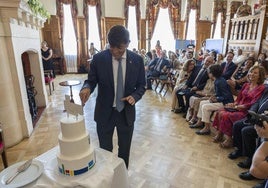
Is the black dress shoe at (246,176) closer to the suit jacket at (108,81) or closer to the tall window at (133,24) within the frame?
the suit jacket at (108,81)

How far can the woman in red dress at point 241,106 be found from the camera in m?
2.47

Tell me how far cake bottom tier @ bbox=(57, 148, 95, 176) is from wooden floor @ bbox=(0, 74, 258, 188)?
3.74ft

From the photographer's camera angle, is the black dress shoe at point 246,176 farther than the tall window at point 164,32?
No

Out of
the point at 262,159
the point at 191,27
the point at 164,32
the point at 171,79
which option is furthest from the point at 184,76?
the point at 191,27

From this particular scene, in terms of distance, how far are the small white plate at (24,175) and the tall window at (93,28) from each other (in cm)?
854

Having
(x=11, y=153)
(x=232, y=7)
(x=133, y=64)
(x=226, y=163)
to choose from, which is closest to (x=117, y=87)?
(x=133, y=64)

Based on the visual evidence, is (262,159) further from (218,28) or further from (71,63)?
(218,28)

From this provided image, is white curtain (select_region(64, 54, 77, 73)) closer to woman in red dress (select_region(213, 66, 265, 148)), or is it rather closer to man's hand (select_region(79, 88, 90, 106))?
woman in red dress (select_region(213, 66, 265, 148))

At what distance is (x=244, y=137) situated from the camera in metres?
2.29

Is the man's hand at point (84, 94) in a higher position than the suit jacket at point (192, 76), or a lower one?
higher

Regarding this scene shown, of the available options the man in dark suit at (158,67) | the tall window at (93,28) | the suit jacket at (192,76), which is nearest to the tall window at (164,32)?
the tall window at (93,28)

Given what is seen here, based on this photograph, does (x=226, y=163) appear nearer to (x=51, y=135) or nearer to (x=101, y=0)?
(x=51, y=135)

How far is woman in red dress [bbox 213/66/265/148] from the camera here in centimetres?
247

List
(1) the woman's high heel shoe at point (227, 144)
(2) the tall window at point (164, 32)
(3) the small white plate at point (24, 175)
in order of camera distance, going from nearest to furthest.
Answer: (3) the small white plate at point (24, 175)
(1) the woman's high heel shoe at point (227, 144)
(2) the tall window at point (164, 32)
